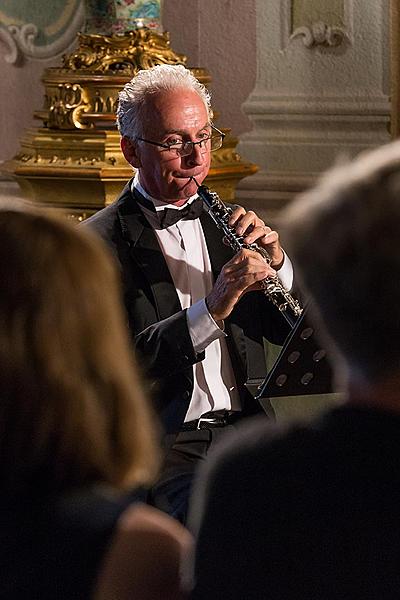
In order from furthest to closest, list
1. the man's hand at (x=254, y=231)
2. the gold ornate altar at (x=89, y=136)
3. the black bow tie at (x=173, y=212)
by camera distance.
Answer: the gold ornate altar at (x=89, y=136) → the black bow tie at (x=173, y=212) → the man's hand at (x=254, y=231)

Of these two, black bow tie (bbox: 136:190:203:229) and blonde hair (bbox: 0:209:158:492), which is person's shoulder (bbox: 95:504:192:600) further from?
black bow tie (bbox: 136:190:203:229)

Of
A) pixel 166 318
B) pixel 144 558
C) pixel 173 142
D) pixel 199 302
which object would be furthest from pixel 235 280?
pixel 144 558

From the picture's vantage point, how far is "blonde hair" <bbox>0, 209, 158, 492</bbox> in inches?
62.4

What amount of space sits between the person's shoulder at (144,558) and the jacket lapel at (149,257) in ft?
5.36

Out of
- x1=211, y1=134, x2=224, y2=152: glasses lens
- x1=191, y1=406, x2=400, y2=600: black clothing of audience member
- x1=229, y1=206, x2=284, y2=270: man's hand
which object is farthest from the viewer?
x1=211, y1=134, x2=224, y2=152: glasses lens

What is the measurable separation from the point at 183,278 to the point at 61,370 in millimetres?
1781

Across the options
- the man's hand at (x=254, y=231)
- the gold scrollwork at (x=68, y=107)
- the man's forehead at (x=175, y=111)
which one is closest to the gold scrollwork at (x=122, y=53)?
the gold scrollwork at (x=68, y=107)

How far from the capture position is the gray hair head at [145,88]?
340 cm

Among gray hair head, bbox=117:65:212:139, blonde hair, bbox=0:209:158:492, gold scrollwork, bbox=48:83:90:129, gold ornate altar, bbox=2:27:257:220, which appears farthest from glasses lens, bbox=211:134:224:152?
blonde hair, bbox=0:209:158:492

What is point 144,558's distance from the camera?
161cm

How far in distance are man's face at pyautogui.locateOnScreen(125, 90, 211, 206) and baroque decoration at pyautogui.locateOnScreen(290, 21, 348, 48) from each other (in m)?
1.63

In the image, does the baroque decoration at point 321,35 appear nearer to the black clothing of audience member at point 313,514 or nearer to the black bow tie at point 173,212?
the black bow tie at point 173,212

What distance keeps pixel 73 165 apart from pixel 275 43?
3.24ft

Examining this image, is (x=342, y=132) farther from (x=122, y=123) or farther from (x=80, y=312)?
(x=80, y=312)
